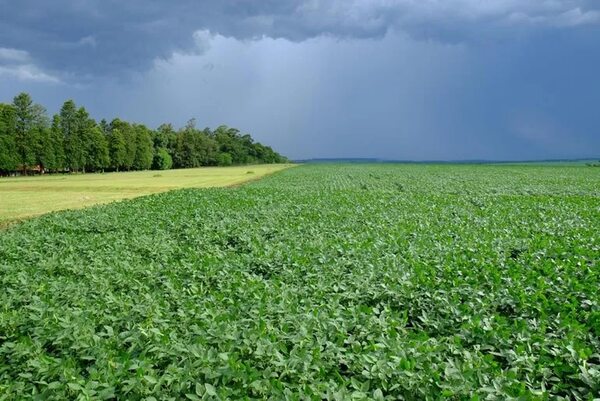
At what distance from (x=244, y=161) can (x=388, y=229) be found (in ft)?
504

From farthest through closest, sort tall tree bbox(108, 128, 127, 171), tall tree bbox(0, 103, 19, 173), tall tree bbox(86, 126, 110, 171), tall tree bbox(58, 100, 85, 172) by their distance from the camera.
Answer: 1. tall tree bbox(108, 128, 127, 171)
2. tall tree bbox(86, 126, 110, 171)
3. tall tree bbox(58, 100, 85, 172)
4. tall tree bbox(0, 103, 19, 173)

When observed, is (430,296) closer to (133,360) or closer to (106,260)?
(133,360)

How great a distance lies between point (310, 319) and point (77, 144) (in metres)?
90.5

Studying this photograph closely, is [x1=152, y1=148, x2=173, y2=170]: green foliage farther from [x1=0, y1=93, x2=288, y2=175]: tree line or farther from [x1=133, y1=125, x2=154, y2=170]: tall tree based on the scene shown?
[x1=133, y1=125, x2=154, y2=170]: tall tree

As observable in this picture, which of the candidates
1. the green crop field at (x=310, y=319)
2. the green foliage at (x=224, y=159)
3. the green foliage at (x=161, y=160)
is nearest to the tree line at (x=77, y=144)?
the green foliage at (x=161, y=160)

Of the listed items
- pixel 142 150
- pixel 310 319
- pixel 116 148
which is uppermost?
pixel 116 148

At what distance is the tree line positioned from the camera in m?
74.5

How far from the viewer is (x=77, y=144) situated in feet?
275

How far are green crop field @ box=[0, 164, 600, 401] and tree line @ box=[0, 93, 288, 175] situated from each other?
250 feet

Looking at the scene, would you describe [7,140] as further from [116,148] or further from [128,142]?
[128,142]

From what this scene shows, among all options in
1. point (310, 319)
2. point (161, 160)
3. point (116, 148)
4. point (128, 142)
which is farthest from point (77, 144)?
point (310, 319)

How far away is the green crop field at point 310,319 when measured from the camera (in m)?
3.54

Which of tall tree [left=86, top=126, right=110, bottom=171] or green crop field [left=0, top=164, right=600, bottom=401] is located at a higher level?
tall tree [left=86, top=126, right=110, bottom=171]

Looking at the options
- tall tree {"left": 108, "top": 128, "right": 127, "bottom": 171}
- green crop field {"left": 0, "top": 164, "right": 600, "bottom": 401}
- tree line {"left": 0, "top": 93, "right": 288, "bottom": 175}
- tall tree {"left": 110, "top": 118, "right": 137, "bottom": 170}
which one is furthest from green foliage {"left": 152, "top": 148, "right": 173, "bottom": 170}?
green crop field {"left": 0, "top": 164, "right": 600, "bottom": 401}
